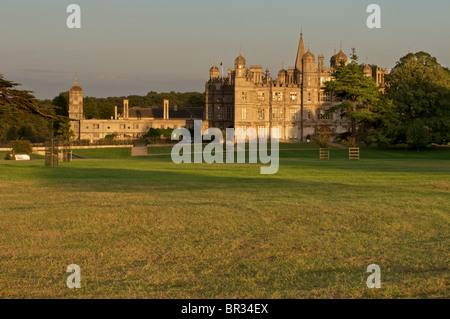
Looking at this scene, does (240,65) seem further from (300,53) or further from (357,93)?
(357,93)

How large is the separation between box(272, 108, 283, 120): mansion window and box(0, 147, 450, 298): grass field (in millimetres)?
69050

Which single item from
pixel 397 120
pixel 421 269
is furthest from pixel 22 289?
pixel 397 120

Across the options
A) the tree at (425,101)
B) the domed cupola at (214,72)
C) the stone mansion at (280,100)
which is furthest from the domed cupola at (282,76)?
the tree at (425,101)

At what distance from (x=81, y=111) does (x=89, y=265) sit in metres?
97.8

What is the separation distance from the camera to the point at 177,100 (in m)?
134

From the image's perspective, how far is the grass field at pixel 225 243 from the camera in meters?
6.32

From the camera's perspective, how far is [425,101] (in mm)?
56344

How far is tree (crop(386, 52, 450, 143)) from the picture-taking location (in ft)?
183

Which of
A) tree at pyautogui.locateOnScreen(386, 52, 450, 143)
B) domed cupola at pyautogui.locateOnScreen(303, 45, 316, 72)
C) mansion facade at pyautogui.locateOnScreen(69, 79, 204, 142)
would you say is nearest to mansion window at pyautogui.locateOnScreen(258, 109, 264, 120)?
domed cupola at pyautogui.locateOnScreen(303, 45, 316, 72)

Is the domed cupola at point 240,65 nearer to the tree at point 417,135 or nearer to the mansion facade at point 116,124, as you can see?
the mansion facade at point 116,124

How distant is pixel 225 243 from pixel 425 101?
52.5m

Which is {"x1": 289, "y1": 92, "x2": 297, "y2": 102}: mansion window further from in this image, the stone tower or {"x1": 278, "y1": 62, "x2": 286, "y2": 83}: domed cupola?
the stone tower

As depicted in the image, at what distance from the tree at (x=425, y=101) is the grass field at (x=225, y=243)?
42.9m
